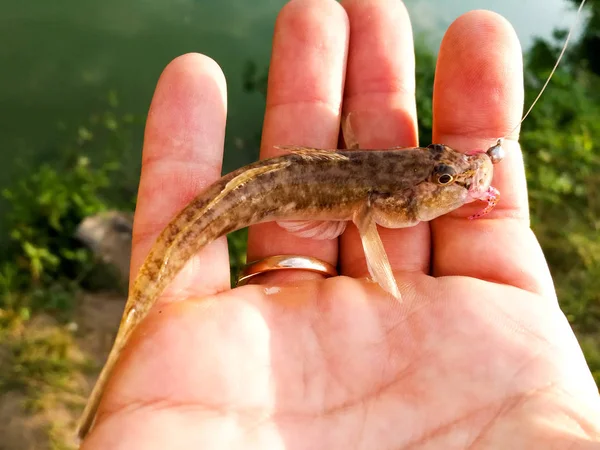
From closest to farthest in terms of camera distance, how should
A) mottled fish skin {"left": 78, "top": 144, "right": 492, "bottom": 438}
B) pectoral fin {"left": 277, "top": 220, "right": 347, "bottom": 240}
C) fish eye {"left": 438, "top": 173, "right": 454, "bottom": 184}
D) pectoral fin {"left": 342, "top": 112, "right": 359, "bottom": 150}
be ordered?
mottled fish skin {"left": 78, "top": 144, "right": 492, "bottom": 438}, fish eye {"left": 438, "top": 173, "right": 454, "bottom": 184}, pectoral fin {"left": 277, "top": 220, "right": 347, "bottom": 240}, pectoral fin {"left": 342, "top": 112, "right": 359, "bottom": 150}

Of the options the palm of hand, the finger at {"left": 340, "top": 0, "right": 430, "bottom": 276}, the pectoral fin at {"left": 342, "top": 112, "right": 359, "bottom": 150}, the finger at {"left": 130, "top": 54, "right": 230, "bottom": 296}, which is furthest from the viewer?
the finger at {"left": 340, "top": 0, "right": 430, "bottom": 276}

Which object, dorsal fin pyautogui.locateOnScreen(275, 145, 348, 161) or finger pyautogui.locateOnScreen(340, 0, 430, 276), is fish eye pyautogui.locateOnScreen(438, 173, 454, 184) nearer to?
finger pyautogui.locateOnScreen(340, 0, 430, 276)

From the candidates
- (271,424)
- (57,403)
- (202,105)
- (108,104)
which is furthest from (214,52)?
(271,424)

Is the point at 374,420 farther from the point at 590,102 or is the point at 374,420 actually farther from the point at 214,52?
the point at 590,102

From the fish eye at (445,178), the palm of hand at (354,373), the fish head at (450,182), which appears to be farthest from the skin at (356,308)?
the fish eye at (445,178)

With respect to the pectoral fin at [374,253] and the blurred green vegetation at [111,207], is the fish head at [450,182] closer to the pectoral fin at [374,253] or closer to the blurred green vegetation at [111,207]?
the pectoral fin at [374,253]

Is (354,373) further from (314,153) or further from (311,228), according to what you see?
(314,153)

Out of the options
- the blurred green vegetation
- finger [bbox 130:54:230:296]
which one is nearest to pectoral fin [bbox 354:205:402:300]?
finger [bbox 130:54:230:296]
